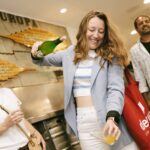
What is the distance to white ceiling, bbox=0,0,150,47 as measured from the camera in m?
3.87

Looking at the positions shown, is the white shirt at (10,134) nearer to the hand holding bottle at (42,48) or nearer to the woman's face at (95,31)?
the hand holding bottle at (42,48)

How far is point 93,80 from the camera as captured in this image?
1614mm

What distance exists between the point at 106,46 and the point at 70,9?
118 inches

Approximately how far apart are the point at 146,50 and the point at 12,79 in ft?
5.32

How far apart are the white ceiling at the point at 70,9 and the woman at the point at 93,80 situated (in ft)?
7.30

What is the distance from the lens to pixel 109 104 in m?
1.47

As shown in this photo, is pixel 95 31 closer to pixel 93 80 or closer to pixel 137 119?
pixel 93 80

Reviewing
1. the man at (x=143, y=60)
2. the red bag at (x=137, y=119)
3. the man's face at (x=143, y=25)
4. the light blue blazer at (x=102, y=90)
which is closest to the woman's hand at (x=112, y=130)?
the light blue blazer at (x=102, y=90)

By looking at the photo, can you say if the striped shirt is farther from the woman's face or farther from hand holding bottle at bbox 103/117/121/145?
hand holding bottle at bbox 103/117/121/145

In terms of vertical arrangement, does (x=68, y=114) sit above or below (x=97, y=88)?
below

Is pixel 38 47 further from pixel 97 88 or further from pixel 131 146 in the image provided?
pixel 131 146

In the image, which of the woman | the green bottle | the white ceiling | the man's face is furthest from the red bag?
the white ceiling

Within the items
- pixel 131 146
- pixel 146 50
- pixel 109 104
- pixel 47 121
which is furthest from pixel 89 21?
pixel 47 121

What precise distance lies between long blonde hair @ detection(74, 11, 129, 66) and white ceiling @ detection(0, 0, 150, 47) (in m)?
2.17
